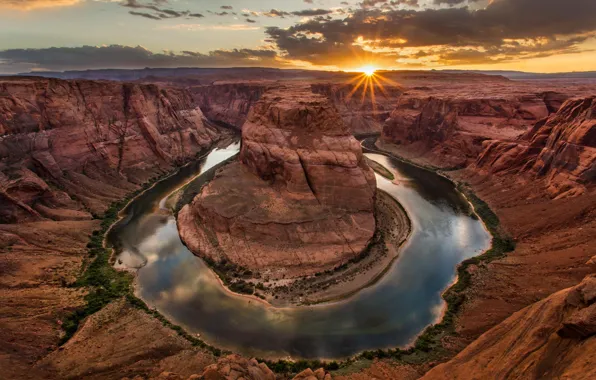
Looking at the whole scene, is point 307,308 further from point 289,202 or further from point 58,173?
point 58,173

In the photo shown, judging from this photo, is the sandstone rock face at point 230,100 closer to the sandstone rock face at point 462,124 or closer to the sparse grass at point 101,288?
the sandstone rock face at point 462,124

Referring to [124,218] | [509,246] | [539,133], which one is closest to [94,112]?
[124,218]

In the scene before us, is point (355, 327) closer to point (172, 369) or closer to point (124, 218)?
point (172, 369)

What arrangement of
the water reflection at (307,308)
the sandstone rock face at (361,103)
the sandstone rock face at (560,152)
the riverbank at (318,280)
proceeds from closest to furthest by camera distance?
the water reflection at (307,308) < the riverbank at (318,280) < the sandstone rock face at (560,152) < the sandstone rock face at (361,103)

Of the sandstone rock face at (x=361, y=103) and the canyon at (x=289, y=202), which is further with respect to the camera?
the sandstone rock face at (x=361, y=103)

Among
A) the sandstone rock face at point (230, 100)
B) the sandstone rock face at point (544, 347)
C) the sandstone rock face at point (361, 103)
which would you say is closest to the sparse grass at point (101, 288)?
the sandstone rock face at point (544, 347)

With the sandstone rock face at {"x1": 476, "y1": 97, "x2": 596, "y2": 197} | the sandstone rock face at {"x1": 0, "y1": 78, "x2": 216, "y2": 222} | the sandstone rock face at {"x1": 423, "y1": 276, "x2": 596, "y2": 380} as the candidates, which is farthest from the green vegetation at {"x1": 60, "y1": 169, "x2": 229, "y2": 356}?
the sandstone rock face at {"x1": 476, "y1": 97, "x2": 596, "y2": 197}
